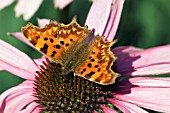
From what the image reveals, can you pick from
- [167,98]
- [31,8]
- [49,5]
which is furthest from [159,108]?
[49,5]

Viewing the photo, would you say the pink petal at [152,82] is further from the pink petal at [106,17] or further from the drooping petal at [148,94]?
the pink petal at [106,17]

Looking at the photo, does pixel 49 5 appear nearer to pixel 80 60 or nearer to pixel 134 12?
pixel 134 12

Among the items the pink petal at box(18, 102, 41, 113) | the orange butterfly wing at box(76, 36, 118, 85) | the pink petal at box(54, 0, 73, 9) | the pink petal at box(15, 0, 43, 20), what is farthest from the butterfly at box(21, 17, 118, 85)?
the pink petal at box(15, 0, 43, 20)

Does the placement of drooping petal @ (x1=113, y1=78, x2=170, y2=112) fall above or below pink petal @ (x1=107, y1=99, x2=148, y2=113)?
above

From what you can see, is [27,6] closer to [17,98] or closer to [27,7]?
[27,7]

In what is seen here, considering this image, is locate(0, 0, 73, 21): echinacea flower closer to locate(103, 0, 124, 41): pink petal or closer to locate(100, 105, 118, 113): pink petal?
locate(103, 0, 124, 41): pink petal

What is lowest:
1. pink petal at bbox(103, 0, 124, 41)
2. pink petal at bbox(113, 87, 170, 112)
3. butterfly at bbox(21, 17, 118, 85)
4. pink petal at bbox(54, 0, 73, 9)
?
pink petal at bbox(113, 87, 170, 112)
